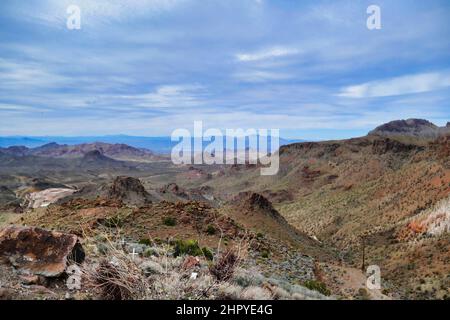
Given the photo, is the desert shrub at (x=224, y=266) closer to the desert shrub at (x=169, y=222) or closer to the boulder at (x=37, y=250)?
the boulder at (x=37, y=250)

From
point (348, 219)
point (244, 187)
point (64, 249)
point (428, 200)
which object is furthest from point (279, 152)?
point (64, 249)

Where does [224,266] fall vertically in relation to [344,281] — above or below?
above

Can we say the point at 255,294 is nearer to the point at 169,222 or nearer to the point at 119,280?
the point at 119,280

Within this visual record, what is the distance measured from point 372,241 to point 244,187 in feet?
301

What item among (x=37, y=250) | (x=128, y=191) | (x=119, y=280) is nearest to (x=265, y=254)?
(x=37, y=250)

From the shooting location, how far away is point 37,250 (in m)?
9.49

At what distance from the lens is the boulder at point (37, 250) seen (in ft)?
29.2

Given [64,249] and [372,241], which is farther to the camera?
[372,241]

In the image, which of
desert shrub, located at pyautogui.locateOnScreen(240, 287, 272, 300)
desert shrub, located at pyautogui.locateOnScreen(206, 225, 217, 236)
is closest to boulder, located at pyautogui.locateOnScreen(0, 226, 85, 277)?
desert shrub, located at pyautogui.locateOnScreen(240, 287, 272, 300)

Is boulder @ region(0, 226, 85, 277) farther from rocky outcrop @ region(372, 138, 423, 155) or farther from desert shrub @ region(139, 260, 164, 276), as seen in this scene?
rocky outcrop @ region(372, 138, 423, 155)

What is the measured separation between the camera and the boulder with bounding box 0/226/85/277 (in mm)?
8898

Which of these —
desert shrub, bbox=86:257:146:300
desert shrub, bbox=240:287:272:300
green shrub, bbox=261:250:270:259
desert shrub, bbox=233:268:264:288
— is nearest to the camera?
desert shrub, bbox=86:257:146:300
